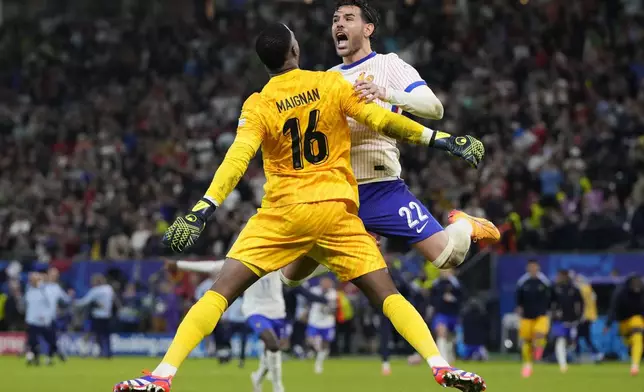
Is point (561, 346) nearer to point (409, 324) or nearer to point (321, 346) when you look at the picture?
point (321, 346)

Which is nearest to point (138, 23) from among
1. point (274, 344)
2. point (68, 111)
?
point (68, 111)

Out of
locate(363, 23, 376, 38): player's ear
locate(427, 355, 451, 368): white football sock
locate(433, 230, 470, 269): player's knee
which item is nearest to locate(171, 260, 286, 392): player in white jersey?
locate(433, 230, 470, 269): player's knee

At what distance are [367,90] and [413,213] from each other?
4.13 feet

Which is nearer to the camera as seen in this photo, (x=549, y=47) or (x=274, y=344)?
(x=274, y=344)

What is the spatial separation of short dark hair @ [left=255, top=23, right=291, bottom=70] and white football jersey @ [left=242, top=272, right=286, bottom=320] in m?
7.48

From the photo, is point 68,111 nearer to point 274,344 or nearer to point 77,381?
point 77,381

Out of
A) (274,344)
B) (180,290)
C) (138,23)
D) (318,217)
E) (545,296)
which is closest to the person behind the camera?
(318,217)

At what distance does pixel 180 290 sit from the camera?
2975 cm

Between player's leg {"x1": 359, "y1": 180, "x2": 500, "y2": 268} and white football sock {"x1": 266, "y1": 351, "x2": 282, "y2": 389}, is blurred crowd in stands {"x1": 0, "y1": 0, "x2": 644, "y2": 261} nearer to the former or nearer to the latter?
white football sock {"x1": 266, "y1": 351, "x2": 282, "y2": 389}

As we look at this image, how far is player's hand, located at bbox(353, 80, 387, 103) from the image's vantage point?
9.27m

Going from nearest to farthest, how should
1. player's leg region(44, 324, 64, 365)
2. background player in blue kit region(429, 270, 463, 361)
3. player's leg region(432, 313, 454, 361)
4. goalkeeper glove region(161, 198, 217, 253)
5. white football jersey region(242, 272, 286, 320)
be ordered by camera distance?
goalkeeper glove region(161, 198, 217, 253) → white football jersey region(242, 272, 286, 320) → player's leg region(432, 313, 454, 361) → background player in blue kit region(429, 270, 463, 361) → player's leg region(44, 324, 64, 365)

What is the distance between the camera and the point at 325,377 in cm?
2183

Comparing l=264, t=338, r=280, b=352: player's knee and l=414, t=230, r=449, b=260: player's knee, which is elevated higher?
l=414, t=230, r=449, b=260: player's knee

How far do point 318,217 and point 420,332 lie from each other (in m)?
1.14
